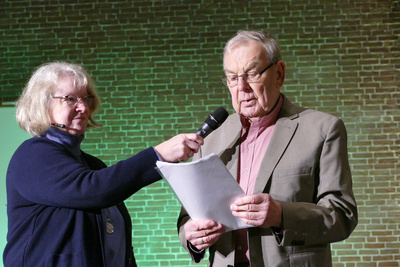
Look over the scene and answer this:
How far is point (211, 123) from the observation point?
7.22ft

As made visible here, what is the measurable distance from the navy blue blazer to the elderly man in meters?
0.32

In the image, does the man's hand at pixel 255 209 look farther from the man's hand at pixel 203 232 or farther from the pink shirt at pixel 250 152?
the pink shirt at pixel 250 152

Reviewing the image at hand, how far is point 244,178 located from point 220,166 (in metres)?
0.40

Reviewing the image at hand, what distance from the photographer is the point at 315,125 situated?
2.15 meters

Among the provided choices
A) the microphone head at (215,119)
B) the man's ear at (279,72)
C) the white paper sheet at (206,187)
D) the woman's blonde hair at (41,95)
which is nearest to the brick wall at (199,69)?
the woman's blonde hair at (41,95)

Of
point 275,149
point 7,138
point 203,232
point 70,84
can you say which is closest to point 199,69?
point 7,138

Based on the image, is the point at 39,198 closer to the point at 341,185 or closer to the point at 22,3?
the point at 341,185

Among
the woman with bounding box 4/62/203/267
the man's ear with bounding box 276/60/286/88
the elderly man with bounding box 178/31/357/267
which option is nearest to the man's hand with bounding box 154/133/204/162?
the woman with bounding box 4/62/203/267

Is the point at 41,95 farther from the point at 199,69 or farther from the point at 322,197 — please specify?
the point at 199,69

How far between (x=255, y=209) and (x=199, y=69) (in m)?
4.65

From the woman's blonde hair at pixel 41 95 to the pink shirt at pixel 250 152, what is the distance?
0.80 metres

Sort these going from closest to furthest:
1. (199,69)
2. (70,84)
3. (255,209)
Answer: (255,209), (70,84), (199,69)

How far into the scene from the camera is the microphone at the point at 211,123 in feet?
7.20

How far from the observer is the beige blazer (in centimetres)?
197
